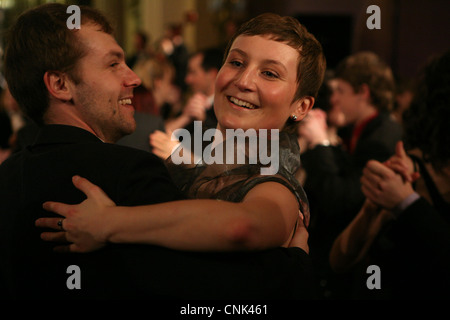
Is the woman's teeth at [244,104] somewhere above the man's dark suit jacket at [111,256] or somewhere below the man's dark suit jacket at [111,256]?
above

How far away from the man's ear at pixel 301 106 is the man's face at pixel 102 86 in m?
0.50

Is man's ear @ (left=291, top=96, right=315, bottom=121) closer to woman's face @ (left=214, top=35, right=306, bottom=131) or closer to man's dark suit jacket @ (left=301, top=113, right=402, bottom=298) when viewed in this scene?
woman's face @ (left=214, top=35, right=306, bottom=131)

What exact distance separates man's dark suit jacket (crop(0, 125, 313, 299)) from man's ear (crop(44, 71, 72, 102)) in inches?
6.0

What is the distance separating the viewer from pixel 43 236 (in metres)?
1.22

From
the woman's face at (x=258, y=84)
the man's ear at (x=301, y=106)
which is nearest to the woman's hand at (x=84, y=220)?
the woman's face at (x=258, y=84)

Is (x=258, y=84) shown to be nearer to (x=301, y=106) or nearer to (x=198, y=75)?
(x=301, y=106)

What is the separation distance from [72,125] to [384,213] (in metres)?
1.20

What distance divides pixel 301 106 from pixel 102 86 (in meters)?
0.60

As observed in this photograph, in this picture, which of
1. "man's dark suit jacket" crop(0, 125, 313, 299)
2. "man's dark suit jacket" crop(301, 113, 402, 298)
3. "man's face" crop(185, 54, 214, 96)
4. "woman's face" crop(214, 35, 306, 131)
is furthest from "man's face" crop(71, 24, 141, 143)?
"man's face" crop(185, 54, 214, 96)

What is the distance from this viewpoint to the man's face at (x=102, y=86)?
4.66 ft

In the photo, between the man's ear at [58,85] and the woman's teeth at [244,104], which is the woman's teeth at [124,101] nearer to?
the man's ear at [58,85]

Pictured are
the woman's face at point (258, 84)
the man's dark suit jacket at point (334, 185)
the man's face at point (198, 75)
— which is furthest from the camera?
the man's face at point (198, 75)
